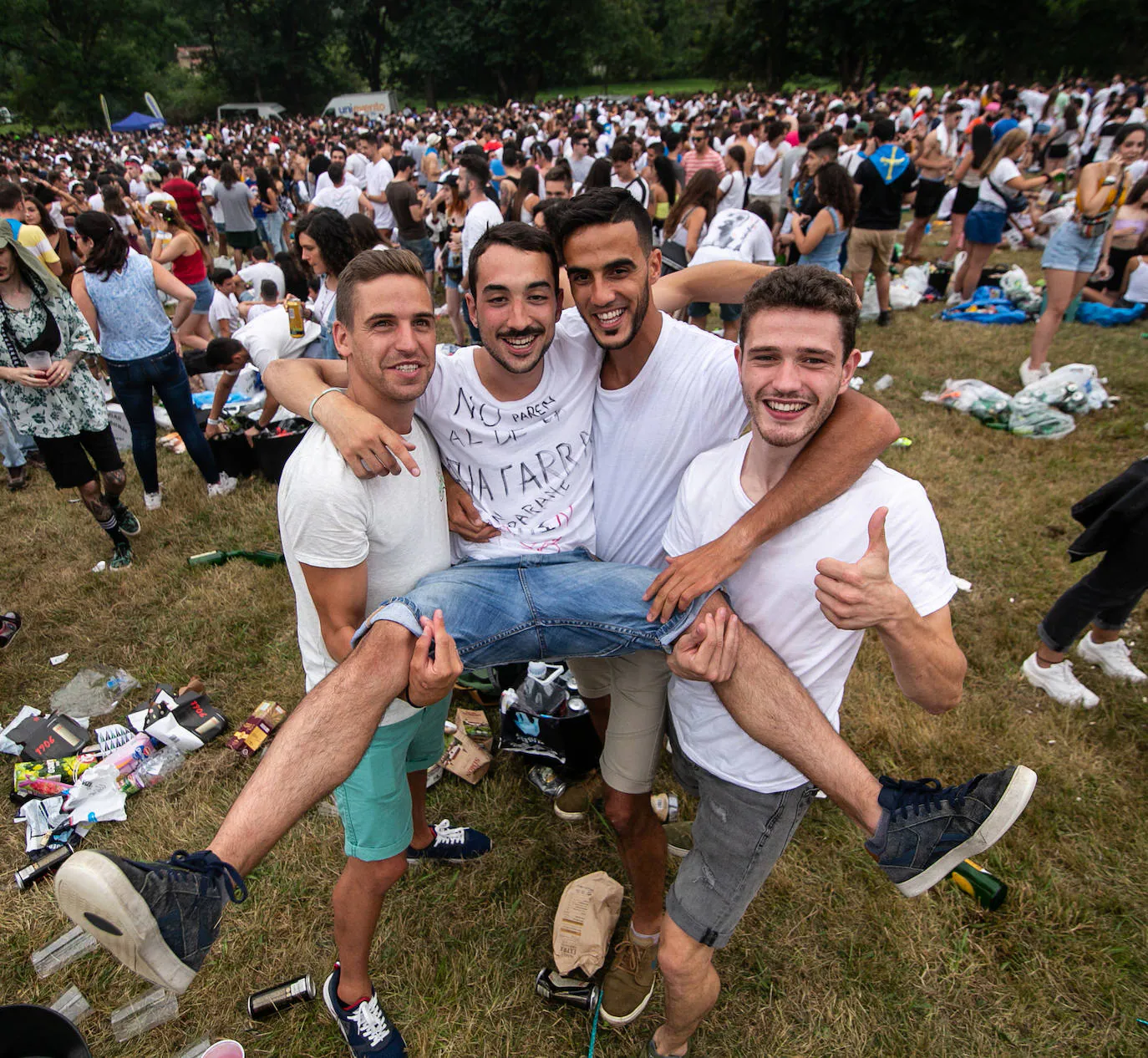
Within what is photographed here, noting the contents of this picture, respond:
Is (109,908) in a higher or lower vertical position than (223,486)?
higher

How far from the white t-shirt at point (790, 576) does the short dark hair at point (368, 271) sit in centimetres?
110

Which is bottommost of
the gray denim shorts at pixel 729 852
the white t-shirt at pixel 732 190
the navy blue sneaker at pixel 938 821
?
the gray denim shorts at pixel 729 852

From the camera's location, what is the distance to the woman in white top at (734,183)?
9242 millimetres

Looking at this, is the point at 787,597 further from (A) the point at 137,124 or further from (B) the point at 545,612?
(A) the point at 137,124

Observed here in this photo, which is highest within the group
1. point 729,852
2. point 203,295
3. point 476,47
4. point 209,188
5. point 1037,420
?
point 476,47

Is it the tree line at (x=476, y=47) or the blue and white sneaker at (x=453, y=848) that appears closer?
the blue and white sneaker at (x=453, y=848)

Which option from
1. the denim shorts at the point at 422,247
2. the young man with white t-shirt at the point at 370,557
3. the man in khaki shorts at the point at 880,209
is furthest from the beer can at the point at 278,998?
the man in khaki shorts at the point at 880,209

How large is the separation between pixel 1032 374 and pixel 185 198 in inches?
465

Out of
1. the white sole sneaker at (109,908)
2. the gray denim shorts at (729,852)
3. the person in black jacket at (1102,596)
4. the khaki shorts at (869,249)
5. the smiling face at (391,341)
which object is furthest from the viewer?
the khaki shorts at (869,249)

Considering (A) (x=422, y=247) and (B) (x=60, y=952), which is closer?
(B) (x=60, y=952)

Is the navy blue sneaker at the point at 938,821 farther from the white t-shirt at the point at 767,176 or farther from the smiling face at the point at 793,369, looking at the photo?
the white t-shirt at the point at 767,176

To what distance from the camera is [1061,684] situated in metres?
3.64

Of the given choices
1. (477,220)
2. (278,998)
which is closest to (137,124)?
(477,220)

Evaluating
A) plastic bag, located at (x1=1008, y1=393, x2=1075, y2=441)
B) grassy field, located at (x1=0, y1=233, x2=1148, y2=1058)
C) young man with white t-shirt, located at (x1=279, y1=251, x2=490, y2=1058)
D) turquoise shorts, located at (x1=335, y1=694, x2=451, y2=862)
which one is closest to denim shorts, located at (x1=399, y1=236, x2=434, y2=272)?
grassy field, located at (x1=0, y1=233, x2=1148, y2=1058)
